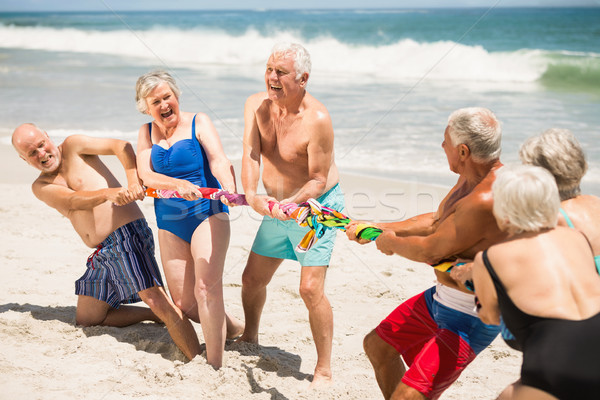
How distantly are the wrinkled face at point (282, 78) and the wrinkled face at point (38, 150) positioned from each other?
1680 millimetres

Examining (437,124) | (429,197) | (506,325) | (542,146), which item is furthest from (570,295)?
(437,124)

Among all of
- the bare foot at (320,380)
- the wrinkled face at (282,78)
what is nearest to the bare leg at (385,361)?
the bare foot at (320,380)

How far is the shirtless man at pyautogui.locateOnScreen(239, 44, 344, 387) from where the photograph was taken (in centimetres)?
388

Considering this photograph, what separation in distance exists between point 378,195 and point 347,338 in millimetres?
3316

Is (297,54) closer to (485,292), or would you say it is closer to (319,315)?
(319,315)

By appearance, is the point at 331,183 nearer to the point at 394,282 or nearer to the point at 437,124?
the point at 394,282

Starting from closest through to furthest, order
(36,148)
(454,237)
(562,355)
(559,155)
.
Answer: (562,355), (559,155), (454,237), (36,148)

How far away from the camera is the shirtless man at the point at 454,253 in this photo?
2.75 meters

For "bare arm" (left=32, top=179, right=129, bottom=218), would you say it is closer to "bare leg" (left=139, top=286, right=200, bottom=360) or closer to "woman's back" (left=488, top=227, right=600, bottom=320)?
"bare leg" (left=139, top=286, right=200, bottom=360)

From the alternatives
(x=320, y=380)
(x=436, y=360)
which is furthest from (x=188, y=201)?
(x=436, y=360)

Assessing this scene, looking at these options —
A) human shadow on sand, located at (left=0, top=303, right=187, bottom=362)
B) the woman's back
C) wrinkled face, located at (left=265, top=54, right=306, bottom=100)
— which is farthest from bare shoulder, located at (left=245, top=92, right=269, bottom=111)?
the woman's back

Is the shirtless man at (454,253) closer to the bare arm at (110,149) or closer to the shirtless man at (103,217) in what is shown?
the shirtless man at (103,217)

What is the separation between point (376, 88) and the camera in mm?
17531

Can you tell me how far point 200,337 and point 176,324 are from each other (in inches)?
19.2
